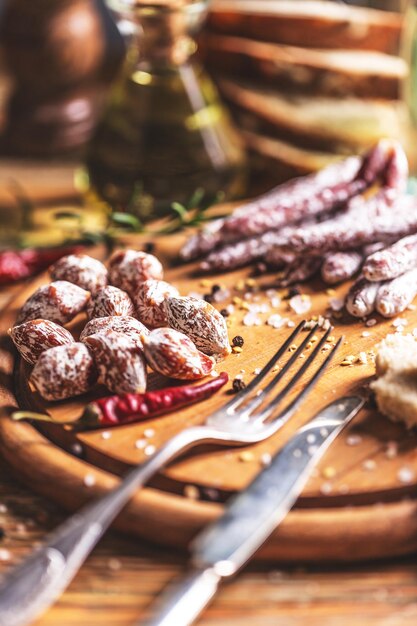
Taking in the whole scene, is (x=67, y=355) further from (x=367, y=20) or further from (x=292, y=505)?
(x=367, y=20)

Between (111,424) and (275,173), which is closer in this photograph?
(111,424)

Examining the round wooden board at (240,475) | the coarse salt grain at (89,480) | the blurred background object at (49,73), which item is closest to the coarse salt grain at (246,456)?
the round wooden board at (240,475)

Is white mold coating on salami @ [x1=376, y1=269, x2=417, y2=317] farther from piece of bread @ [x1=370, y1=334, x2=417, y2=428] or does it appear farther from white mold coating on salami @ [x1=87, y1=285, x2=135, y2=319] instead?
white mold coating on salami @ [x1=87, y1=285, x2=135, y2=319]

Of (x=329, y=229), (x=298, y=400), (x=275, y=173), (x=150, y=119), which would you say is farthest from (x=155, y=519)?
(x=275, y=173)

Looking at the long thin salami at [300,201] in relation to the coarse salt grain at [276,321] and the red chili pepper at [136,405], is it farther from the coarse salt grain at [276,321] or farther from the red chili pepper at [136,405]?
the red chili pepper at [136,405]

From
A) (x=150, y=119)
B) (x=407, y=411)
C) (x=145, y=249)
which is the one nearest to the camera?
Answer: (x=407, y=411)

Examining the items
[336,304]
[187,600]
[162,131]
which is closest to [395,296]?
[336,304]
